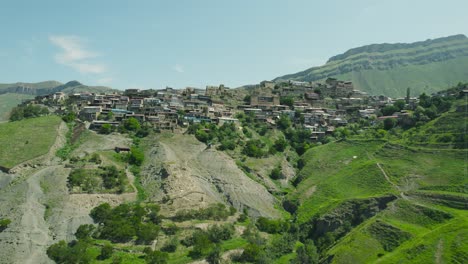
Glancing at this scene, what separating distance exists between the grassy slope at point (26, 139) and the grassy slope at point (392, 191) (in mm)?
43030

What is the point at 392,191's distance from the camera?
192 ft

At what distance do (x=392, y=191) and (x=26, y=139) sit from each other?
59.7 meters

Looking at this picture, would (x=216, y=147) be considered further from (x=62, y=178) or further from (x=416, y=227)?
(x=416, y=227)

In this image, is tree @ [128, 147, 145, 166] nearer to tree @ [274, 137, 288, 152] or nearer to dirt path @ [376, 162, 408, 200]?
tree @ [274, 137, 288, 152]

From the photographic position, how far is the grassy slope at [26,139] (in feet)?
226

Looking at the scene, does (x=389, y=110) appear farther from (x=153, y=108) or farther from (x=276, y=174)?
(x=153, y=108)

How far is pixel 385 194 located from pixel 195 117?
1868 inches

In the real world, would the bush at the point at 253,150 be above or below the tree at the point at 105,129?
below

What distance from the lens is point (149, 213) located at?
191 feet

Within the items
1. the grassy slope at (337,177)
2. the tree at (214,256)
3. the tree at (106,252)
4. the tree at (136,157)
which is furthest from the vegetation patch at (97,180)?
the grassy slope at (337,177)

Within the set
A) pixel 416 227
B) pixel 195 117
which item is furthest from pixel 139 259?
pixel 195 117

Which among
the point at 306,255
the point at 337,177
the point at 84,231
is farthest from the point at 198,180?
the point at 306,255

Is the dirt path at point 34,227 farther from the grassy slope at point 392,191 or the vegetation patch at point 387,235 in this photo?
the vegetation patch at point 387,235

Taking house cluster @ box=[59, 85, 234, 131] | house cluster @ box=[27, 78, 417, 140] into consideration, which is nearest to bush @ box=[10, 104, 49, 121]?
house cluster @ box=[27, 78, 417, 140]
